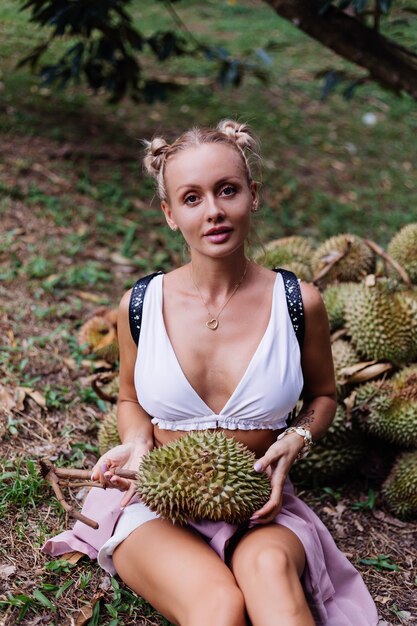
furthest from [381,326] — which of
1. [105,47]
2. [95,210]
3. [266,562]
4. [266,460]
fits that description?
[105,47]

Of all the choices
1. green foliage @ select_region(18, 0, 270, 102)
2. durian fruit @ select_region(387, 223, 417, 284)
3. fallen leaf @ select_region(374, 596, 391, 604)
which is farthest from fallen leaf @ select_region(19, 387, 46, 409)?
green foliage @ select_region(18, 0, 270, 102)

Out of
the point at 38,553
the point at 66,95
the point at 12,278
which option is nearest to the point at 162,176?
the point at 38,553

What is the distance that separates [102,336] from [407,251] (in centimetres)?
162

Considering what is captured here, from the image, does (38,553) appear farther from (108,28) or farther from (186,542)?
(108,28)

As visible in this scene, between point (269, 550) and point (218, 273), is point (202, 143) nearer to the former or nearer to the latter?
point (218, 273)

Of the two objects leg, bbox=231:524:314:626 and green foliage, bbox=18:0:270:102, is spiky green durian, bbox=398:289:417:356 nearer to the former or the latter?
leg, bbox=231:524:314:626

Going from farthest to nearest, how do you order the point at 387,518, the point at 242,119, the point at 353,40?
the point at 242,119, the point at 353,40, the point at 387,518

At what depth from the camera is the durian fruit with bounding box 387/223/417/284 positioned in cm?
343

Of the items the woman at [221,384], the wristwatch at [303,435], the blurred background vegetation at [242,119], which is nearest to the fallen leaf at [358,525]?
the woman at [221,384]

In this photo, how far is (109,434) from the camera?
2.83m

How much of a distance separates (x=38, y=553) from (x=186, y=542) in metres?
0.67

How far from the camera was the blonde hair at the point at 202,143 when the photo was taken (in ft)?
7.37

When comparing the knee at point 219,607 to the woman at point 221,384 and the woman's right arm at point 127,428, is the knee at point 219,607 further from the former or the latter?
the woman's right arm at point 127,428

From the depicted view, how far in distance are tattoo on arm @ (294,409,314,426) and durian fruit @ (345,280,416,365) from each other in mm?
746
